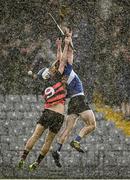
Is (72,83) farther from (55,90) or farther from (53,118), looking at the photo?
(53,118)

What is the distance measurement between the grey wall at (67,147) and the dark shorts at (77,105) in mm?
5479

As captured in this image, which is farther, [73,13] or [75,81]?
[73,13]

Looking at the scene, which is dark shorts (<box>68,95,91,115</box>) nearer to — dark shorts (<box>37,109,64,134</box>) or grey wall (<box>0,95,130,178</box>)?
dark shorts (<box>37,109,64,134</box>)

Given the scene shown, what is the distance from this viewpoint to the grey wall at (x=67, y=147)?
2394cm

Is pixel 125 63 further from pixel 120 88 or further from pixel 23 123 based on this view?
pixel 23 123

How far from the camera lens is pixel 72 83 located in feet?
59.3

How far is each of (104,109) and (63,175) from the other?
199cm

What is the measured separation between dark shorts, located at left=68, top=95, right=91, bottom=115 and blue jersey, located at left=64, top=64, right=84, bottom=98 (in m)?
0.10

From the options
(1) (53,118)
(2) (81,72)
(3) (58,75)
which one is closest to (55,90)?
(3) (58,75)

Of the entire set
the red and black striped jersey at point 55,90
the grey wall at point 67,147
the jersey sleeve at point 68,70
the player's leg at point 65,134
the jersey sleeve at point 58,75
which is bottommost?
the grey wall at point 67,147

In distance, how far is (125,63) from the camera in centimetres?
2517

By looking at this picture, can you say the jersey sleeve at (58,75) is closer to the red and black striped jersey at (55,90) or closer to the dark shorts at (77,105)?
the red and black striped jersey at (55,90)

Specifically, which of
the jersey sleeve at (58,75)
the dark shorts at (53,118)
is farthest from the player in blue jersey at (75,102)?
the dark shorts at (53,118)

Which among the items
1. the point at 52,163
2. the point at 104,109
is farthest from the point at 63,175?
the point at 104,109
